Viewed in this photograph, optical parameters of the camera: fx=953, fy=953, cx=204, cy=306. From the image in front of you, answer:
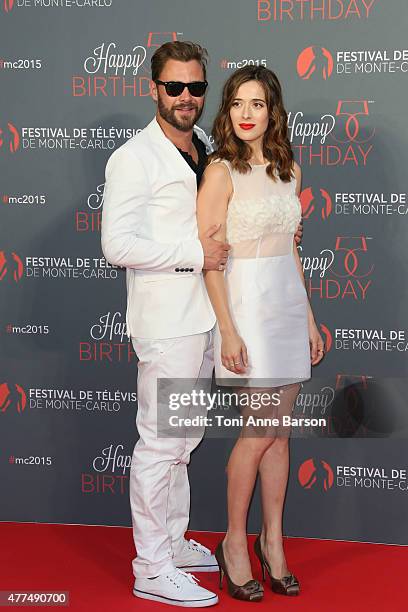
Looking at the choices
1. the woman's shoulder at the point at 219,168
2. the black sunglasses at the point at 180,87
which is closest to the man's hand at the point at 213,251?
the woman's shoulder at the point at 219,168

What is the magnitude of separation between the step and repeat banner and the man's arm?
2.57 ft

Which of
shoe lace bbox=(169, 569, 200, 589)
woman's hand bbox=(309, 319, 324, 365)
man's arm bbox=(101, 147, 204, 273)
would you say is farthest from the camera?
woman's hand bbox=(309, 319, 324, 365)

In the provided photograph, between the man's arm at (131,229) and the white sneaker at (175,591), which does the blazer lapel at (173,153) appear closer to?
the man's arm at (131,229)

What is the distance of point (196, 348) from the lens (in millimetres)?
3262

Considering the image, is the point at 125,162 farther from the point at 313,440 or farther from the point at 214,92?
the point at 313,440

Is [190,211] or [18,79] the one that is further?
[18,79]

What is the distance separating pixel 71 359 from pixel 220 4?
156cm

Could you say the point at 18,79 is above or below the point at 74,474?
above

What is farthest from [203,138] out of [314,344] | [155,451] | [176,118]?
[155,451]

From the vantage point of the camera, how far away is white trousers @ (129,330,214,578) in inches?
128

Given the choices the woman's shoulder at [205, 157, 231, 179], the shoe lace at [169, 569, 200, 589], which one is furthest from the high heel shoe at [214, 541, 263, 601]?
the woman's shoulder at [205, 157, 231, 179]

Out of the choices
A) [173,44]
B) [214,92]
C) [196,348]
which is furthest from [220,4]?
[196,348]

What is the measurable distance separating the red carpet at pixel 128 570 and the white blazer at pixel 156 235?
930mm

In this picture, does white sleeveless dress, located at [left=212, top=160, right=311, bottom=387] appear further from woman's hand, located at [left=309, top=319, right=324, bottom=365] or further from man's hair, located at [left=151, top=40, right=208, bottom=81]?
man's hair, located at [left=151, top=40, right=208, bottom=81]
